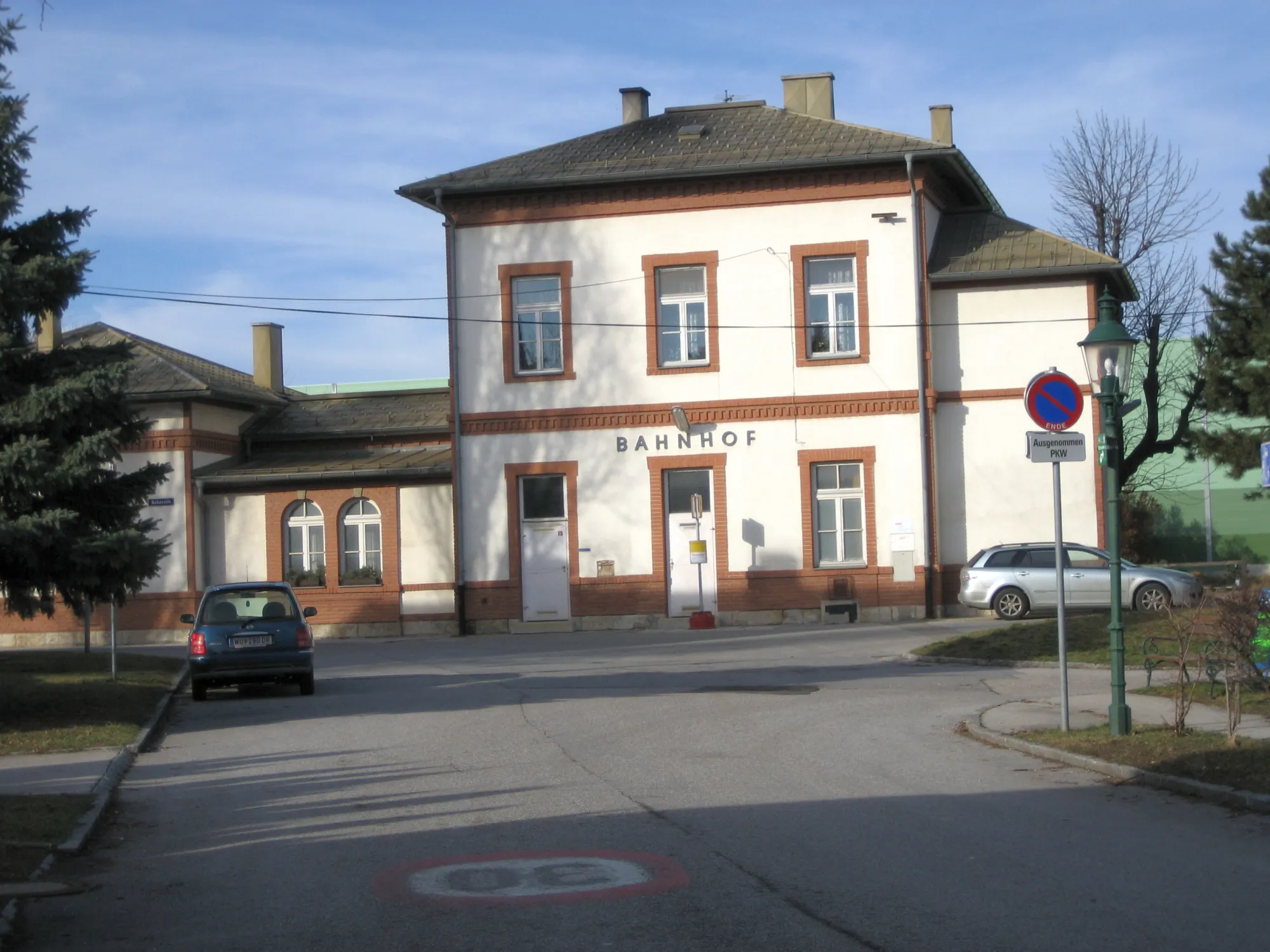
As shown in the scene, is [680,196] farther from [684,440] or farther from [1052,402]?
[1052,402]

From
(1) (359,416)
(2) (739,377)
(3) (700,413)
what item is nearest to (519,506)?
(3) (700,413)

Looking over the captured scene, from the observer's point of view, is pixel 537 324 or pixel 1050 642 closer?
pixel 1050 642

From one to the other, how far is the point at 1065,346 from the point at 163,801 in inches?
900

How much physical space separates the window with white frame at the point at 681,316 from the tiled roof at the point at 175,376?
1071 cm

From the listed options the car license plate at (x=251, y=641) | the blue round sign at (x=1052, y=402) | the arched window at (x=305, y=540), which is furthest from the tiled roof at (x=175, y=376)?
the blue round sign at (x=1052, y=402)

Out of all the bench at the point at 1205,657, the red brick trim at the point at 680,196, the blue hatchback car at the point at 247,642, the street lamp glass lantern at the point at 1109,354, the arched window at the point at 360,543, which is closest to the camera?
the bench at the point at 1205,657

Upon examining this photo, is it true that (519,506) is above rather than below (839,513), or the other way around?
above

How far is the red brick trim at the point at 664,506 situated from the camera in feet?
100

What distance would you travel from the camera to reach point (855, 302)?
30.3 metres

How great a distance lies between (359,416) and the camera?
123ft

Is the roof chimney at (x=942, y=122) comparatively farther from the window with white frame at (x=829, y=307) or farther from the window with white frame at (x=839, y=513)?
the window with white frame at (x=839, y=513)

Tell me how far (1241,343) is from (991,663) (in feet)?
51.7

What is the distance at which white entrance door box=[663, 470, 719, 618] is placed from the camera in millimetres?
30656

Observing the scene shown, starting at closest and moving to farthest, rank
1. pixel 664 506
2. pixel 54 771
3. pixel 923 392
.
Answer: pixel 54 771 → pixel 923 392 → pixel 664 506
